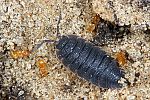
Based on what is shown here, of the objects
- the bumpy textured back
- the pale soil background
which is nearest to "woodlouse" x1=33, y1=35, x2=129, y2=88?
the bumpy textured back

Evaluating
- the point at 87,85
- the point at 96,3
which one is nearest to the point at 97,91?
the point at 87,85

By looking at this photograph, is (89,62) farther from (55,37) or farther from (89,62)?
(55,37)

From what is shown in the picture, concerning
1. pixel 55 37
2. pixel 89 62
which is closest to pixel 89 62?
pixel 89 62

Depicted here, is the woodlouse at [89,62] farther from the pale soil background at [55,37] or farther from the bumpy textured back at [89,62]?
the pale soil background at [55,37]

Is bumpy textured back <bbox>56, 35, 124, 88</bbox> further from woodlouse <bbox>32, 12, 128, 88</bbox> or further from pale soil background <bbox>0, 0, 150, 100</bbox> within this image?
pale soil background <bbox>0, 0, 150, 100</bbox>

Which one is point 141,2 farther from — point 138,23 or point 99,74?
point 99,74

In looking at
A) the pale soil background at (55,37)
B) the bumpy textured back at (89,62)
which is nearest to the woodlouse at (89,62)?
the bumpy textured back at (89,62)
